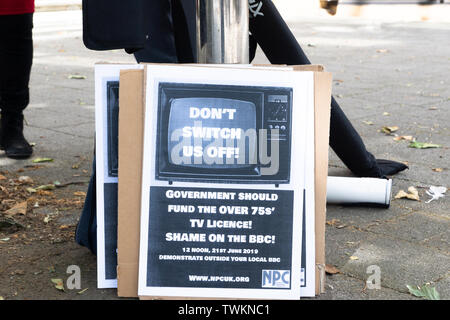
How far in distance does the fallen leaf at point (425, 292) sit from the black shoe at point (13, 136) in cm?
238

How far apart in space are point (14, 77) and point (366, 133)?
6.99 feet

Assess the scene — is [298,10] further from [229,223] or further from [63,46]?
[229,223]

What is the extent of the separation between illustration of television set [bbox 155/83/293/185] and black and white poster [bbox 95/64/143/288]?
178mm

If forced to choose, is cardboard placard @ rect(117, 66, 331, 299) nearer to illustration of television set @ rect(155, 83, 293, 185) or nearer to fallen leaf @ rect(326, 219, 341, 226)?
illustration of television set @ rect(155, 83, 293, 185)

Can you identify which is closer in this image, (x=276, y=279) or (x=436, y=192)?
(x=276, y=279)

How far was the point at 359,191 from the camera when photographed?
3.02 metres

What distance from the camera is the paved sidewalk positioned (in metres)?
2.39

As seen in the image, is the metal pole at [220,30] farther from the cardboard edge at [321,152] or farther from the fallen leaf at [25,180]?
the fallen leaf at [25,180]

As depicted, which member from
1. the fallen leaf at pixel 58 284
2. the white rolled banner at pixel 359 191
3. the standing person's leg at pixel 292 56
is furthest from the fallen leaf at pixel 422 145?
the fallen leaf at pixel 58 284

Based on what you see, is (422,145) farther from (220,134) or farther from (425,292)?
(220,134)

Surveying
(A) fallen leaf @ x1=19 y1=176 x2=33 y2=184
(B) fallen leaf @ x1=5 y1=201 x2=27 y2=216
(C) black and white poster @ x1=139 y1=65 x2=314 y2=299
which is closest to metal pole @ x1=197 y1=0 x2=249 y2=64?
(C) black and white poster @ x1=139 y1=65 x2=314 y2=299

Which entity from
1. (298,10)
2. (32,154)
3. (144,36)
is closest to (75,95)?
(32,154)

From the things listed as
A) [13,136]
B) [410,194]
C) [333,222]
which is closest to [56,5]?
[13,136]
